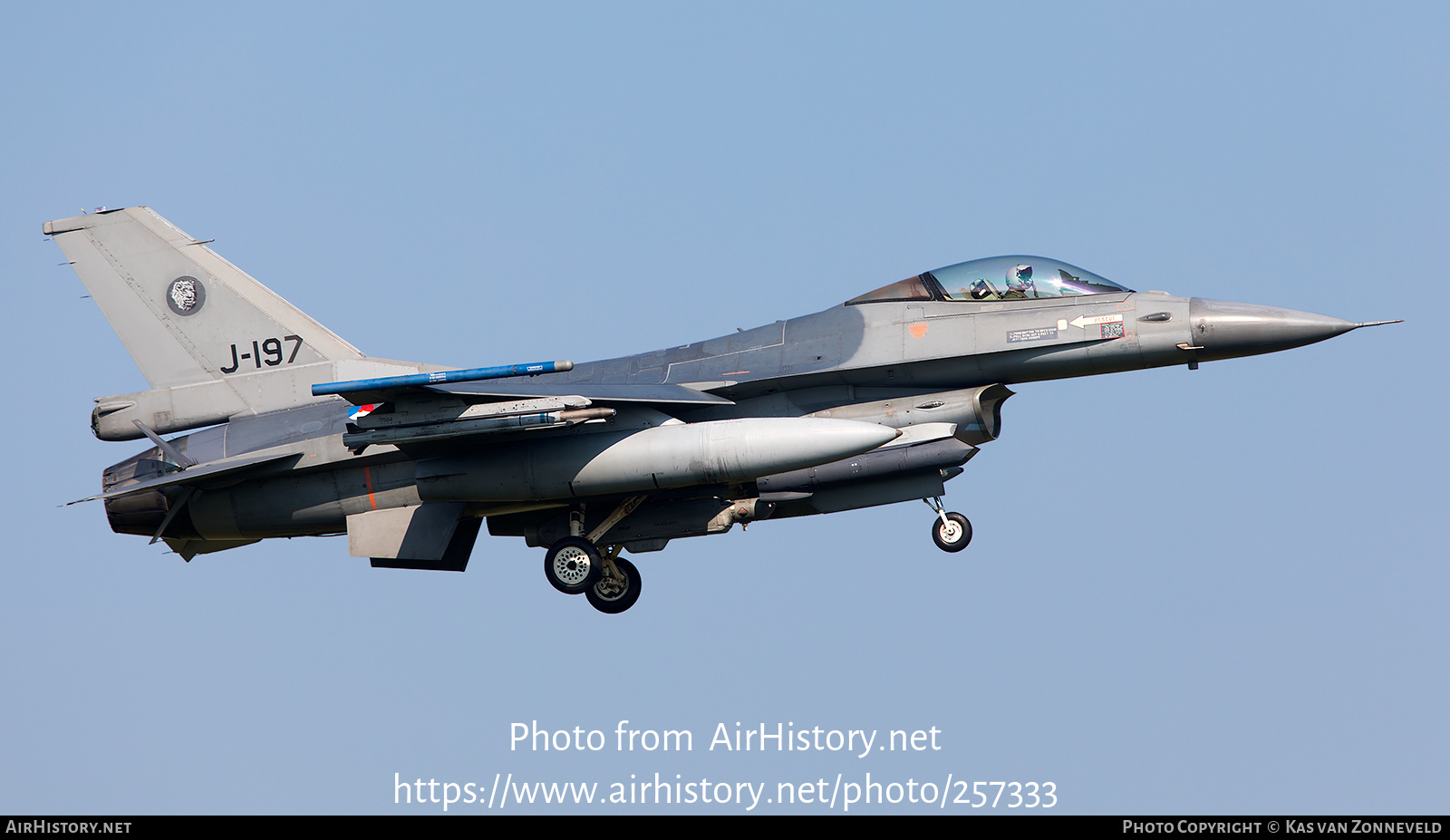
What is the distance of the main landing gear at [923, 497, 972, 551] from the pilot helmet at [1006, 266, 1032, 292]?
227cm

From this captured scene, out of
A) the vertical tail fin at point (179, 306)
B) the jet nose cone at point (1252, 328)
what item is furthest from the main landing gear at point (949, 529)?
the vertical tail fin at point (179, 306)

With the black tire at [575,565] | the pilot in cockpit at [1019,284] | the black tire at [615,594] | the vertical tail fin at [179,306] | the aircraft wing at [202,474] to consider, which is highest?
the vertical tail fin at [179,306]

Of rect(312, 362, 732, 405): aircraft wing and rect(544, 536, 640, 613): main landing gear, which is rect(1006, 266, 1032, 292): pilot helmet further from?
rect(544, 536, 640, 613): main landing gear

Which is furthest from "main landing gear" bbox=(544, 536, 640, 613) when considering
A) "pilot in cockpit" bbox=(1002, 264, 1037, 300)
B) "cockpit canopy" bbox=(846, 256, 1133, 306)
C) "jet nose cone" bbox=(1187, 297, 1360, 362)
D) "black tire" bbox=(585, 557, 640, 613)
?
"jet nose cone" bbox=(1187, 297, 1360, 362)

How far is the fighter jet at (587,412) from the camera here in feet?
46.8

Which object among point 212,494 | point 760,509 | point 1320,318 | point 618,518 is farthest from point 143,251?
point 1320,318

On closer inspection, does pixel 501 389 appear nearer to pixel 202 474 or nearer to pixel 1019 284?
pixel 202 474

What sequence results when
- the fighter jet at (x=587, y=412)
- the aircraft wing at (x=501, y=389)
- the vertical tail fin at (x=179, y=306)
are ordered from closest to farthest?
the aircraft wing at (x=501, y=389) → the fighter jet at (x=587, y=412) → the vertical tail fin at (x=179, y=306)

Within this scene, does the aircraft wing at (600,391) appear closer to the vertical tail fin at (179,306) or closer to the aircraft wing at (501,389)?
the aircraft wing at (501,389)

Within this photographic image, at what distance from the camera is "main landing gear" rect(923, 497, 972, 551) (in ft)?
50.1

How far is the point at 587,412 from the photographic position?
1421 centimetres

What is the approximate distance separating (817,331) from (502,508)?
149 inches

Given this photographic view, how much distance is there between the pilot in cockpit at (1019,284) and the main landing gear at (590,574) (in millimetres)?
4913

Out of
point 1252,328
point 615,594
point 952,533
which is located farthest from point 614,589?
point 1252,328
